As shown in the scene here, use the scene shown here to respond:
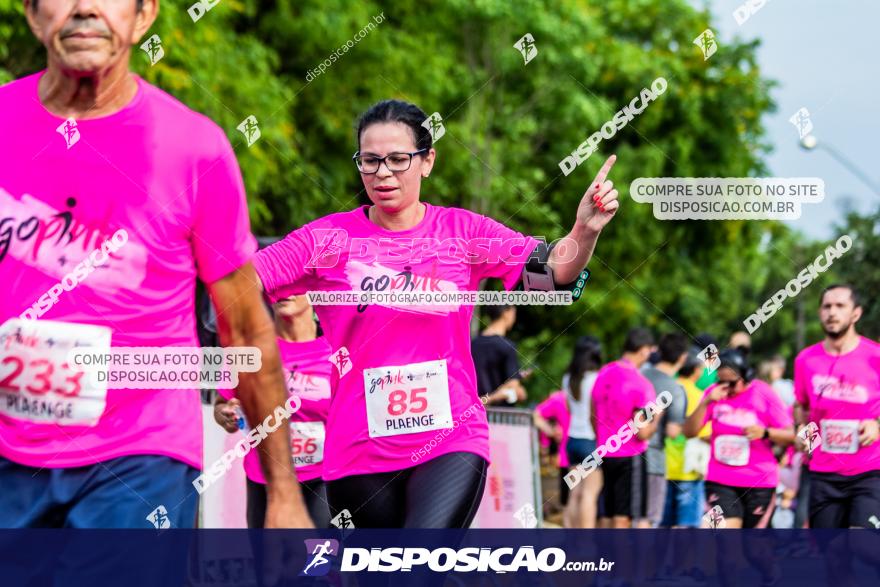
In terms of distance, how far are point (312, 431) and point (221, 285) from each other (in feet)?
9.03

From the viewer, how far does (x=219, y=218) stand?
4297mm

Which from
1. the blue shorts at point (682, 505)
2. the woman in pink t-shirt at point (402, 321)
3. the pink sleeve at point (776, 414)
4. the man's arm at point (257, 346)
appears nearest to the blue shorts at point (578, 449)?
the blue shorts at point (682, 505)

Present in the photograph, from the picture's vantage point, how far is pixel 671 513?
1130cm

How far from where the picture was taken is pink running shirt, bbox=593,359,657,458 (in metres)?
10.3

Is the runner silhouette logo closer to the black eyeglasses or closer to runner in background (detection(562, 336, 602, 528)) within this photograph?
the black eyeglasses

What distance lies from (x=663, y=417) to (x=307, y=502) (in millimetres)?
4197

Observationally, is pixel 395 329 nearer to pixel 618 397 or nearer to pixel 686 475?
pixel 618 397

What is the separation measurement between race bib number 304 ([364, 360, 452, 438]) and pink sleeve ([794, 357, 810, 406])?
12.2 ft

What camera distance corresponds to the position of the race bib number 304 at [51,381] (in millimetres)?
4266

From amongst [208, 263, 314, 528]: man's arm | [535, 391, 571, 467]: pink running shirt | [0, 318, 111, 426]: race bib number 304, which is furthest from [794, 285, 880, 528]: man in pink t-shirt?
[0, 318, 111, 426]: race bib number 304

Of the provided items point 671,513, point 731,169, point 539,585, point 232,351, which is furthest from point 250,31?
point 232,351

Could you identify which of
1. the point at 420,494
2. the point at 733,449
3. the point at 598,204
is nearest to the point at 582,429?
the point at 733,449

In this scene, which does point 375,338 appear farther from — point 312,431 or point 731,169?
point 731,169

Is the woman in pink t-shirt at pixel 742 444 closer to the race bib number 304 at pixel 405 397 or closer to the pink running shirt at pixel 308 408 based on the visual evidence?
the pink running shirt at pixel 308 408
